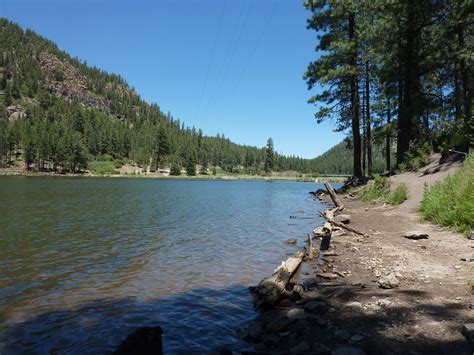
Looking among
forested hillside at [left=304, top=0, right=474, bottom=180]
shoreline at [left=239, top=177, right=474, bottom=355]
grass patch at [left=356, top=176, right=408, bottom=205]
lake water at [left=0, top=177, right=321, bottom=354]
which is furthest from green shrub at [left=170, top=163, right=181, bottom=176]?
shoreline at [left=239, top=177, right=474, bottom=355]

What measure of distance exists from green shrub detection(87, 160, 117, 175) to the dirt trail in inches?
5934

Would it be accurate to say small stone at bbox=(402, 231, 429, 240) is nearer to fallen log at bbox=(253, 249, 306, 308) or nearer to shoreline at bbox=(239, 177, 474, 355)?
shoreline at bbox=(239, 177, 474, 355)

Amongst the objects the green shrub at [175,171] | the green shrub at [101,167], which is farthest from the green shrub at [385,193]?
the green shrub at [175,171]

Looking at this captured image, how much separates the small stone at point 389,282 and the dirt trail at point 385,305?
5.6 inches

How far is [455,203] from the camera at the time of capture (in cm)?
1245

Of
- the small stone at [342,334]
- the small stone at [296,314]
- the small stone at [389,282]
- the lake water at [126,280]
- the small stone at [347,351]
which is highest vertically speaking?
the small stone at [389,282]

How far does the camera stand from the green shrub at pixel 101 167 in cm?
15012

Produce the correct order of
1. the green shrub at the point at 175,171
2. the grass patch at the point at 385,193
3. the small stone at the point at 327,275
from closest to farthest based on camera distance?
the small stone at the point at 327,275 < the grass patch at the point at 385,193 < the green shrub at the point at 175,171

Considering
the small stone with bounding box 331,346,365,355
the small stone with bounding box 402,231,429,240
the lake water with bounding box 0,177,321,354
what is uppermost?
the small stone with bounding box 402,231,429,240

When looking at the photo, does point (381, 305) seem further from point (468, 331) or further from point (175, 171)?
point (175, 171)

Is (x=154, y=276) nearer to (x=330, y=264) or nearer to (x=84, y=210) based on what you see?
(x=330, y=264)

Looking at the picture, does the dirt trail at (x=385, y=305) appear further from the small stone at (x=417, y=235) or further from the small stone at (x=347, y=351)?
the small stone at (x=417, y=235)

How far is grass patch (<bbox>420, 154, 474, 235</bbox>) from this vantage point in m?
11.2

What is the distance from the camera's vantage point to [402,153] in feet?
92.7
